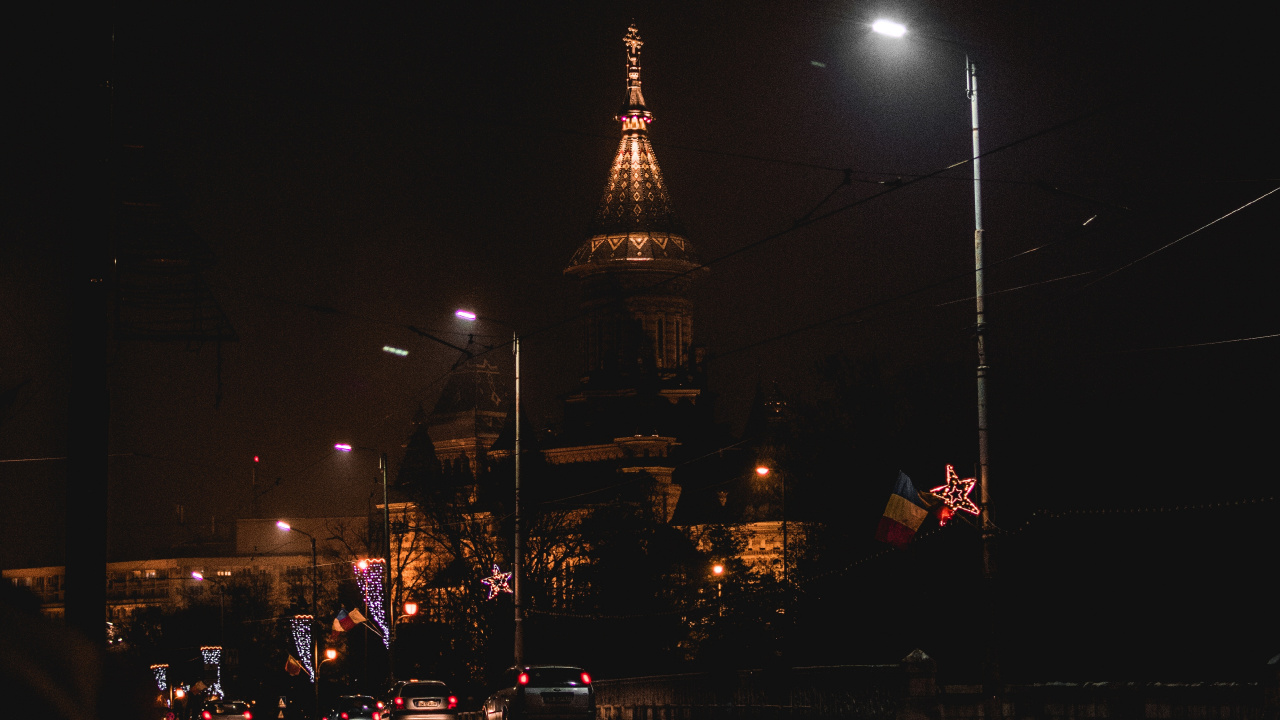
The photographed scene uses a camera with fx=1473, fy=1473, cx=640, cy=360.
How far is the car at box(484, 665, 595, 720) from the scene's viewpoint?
27.7m

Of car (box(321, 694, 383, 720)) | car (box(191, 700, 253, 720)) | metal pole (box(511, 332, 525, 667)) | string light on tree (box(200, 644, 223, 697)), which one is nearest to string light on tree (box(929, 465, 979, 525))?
metal pole (box(511, 332, 525, 667))

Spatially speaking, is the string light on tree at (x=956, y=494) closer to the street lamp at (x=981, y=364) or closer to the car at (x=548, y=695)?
the street lamp at (x=981, y=364)

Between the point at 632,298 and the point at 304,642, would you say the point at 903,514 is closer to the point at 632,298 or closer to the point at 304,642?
the point at 304,642

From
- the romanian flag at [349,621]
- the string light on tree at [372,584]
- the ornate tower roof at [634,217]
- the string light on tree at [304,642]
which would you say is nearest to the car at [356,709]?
the romanian flag at [349,621]

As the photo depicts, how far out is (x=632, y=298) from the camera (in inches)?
4131

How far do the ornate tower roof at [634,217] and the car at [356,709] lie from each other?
66.1 meters

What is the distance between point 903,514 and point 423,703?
1371 cm

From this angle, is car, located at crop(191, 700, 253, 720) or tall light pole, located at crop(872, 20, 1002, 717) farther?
car, located at crop(191, 700, 253, 720)

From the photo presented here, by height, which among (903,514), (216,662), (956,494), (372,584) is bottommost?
(216,662)

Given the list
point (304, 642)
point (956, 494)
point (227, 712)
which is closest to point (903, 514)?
point (956, 494)

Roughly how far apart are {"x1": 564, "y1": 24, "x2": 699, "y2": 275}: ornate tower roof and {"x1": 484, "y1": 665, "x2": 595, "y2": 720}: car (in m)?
78.0

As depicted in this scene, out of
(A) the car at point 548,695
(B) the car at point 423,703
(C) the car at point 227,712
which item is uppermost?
(A) the car at point 548,695

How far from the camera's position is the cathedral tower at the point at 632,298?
104 m

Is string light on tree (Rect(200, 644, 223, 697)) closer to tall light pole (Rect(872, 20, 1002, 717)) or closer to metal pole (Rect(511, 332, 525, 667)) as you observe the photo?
metal pole (Rect(511, 332, 525, 667))
